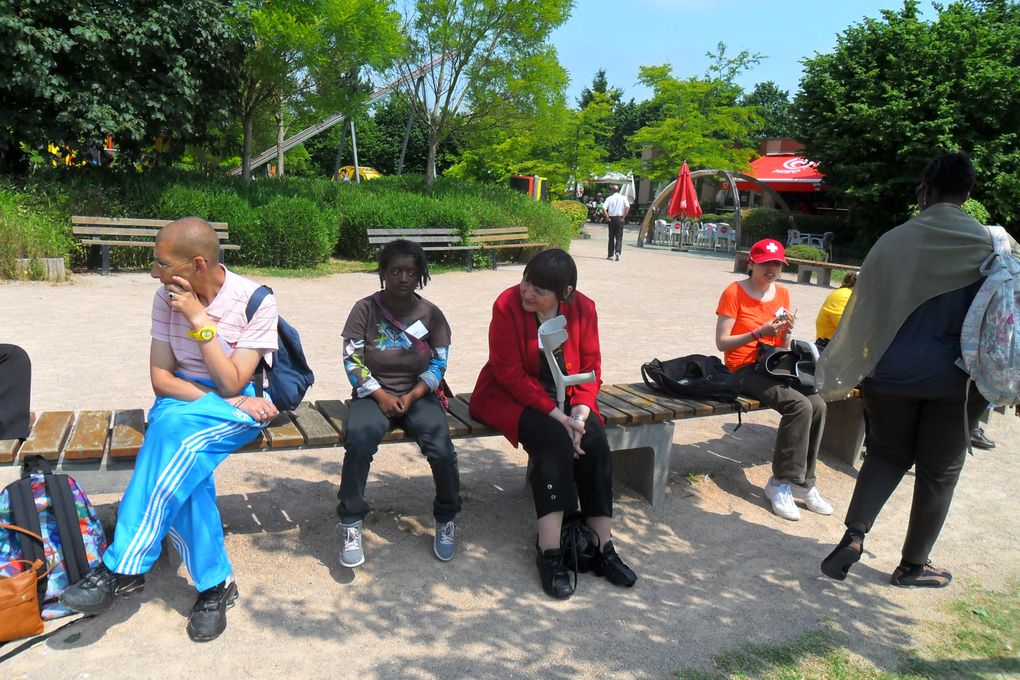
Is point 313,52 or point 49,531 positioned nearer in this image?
point 49,531

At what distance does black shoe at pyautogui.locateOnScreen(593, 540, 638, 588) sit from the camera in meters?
3.55

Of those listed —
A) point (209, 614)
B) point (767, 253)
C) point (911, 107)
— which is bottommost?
point (209, 614)

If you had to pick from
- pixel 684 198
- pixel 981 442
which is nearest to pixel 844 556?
pixel 981 442

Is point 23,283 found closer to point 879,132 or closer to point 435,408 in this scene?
point 435,408

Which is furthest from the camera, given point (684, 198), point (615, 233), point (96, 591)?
point (684, 198)

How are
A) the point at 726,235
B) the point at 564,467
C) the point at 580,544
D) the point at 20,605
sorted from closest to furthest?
the point at 20,605 → the point at 564,467 → the point at 580,544 → the point at 726,235

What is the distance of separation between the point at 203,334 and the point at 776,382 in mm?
3074

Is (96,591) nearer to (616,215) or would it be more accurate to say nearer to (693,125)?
(616,215)

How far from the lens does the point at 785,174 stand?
33.5 metres

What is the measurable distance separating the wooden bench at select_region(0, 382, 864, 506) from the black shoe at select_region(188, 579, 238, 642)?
583mm

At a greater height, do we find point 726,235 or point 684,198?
point 684,198

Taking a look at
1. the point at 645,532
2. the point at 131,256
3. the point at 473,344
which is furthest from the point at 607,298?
the point at 645,532

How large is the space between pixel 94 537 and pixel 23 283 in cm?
889

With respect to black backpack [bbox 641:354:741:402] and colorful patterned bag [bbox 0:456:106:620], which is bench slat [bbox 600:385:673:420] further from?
colorful patterned bag [bbox 0:456:106:620]
